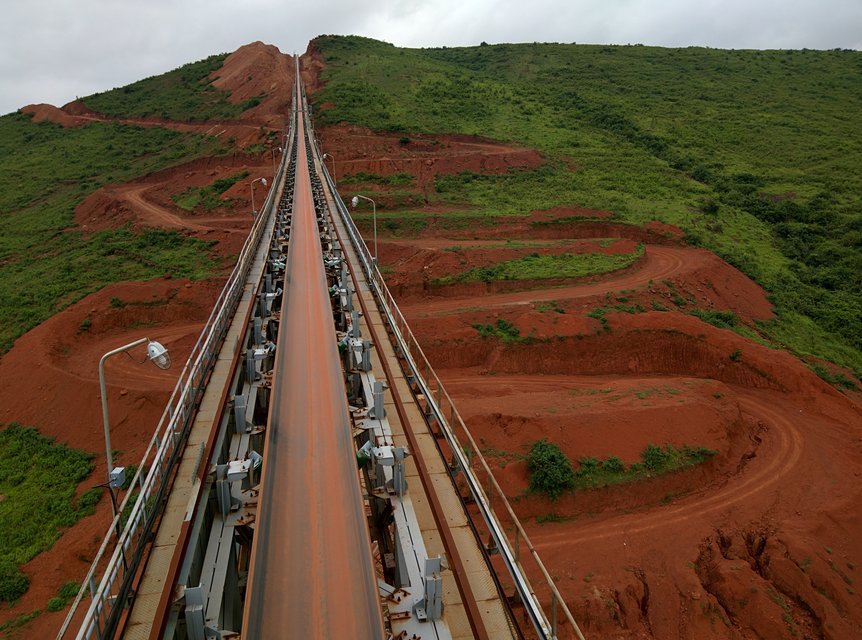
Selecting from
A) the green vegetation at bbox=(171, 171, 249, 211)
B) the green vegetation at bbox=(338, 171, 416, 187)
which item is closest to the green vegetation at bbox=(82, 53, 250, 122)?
the green vegetation at bbox=(171, 171, 249, 211)

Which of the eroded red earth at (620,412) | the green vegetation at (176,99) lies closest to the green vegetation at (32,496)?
the eroded red earth at (620,412)

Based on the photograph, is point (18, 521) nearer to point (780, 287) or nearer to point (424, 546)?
point (424, 546)

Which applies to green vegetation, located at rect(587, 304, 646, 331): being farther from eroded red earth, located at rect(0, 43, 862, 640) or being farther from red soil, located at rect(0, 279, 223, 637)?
red soil, located at rect(0, 279, 223, 637)

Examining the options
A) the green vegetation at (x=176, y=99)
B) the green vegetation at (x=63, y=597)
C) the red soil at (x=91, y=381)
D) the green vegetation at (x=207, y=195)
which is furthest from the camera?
the green vegetation at (x=176, y=99)

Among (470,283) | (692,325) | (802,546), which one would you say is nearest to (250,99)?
(470,283)

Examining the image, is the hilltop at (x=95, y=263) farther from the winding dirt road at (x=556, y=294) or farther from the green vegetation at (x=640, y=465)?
the green vegetation at (x=640, y=465)

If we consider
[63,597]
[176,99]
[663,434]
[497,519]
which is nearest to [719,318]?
A: [663,434]
